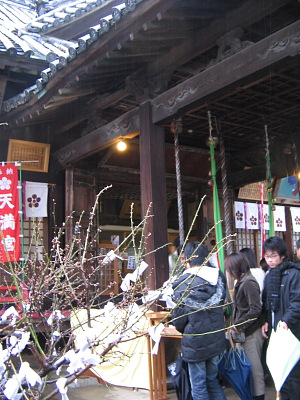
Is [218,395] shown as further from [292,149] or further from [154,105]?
[292,149]

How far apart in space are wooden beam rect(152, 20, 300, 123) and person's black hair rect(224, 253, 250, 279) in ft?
6.50

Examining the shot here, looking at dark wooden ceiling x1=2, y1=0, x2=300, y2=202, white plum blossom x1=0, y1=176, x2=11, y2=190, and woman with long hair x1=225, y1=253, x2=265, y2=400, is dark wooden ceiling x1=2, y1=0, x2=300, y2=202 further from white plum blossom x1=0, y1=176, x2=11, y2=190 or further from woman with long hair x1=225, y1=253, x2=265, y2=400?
woman with long hair x1=225, y1=253, x2=265, y2=400

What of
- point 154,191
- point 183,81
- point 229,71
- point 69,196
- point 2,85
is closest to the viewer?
point 229,71

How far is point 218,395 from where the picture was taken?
14.3 ft

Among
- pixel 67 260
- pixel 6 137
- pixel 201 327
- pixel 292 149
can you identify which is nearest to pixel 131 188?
pixel 6 137

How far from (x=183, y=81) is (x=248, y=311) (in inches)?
123

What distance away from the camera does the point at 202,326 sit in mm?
4133

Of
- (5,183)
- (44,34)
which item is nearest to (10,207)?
(5,183)

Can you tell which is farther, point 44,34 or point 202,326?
point 44,34

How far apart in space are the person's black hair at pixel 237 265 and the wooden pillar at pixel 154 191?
1.34 meters

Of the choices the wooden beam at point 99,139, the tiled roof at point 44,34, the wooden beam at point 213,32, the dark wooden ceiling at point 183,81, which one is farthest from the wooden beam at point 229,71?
the tiled roof at point 44,34

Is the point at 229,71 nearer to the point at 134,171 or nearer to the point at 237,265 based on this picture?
the point at 237,265

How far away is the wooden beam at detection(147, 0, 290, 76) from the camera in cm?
491

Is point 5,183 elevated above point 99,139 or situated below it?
below
